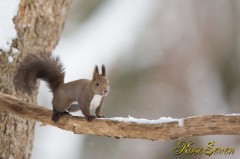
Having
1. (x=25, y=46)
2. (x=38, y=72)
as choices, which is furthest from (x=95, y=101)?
(x=25, y=46)

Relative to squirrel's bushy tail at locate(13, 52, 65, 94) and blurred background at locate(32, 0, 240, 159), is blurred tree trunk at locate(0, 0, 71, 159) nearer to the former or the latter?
squirrel's bushy tail at locate(13, 52, 65, 94)

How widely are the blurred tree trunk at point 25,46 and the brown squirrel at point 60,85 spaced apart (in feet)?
0.73

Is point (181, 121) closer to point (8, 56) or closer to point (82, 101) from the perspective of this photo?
point (82, 101)

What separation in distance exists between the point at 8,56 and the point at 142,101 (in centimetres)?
474

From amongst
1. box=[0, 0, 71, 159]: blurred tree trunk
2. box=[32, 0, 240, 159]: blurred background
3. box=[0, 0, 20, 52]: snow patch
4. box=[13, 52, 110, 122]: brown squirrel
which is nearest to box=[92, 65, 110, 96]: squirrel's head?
box=[13, 52, 110, 122]: brown squirrel

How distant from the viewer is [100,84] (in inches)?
159

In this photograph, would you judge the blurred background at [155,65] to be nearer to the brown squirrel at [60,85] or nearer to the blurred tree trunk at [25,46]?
the blurred tree trunk at [25,46]

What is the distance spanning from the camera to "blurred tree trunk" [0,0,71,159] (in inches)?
171

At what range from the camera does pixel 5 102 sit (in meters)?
4.06

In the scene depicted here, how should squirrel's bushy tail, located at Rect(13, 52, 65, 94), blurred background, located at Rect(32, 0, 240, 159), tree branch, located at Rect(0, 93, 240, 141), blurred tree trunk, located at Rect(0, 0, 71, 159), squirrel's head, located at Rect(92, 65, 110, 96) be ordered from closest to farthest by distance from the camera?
tree branch, located at Rect(0, 93, 240, 141), squirrel's head, located at Rect(92, 65, 110, 96), squirrel's bushy tail, located at Rect(13, 52, 65, 94), blurred tree trunk, located at Rect(0, 0, 71, 159), blurred background, located at Rect(32, 0, 240, 159)

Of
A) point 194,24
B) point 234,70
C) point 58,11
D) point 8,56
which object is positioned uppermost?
point 194,24

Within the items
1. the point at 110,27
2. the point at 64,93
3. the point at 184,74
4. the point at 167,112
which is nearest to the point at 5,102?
the point at 64,93

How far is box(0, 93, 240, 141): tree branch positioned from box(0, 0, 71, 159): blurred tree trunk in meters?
0.31

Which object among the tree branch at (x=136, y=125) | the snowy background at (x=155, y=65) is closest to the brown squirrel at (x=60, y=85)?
the tree branch at (x=136, y=125)
